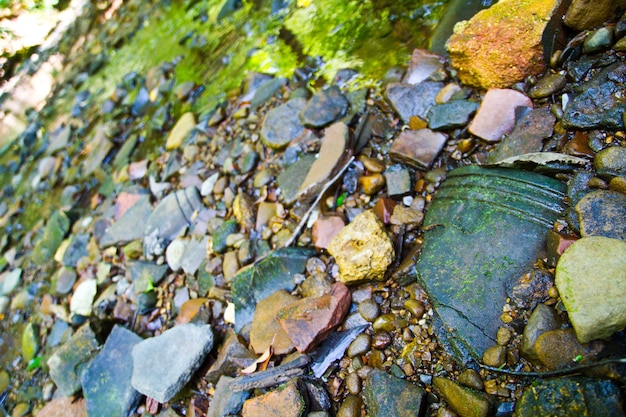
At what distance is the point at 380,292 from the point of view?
77.0 inches

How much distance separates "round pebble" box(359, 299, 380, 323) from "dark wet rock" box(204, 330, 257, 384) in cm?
65

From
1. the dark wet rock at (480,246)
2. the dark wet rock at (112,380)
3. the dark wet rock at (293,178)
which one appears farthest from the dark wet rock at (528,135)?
the dark wet rock at (112,380)

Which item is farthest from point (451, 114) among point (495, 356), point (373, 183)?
point (495, 356)

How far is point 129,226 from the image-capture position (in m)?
3.38

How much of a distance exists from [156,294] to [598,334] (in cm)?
262

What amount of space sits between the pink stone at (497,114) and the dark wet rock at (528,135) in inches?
2.1

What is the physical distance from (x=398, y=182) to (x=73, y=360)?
2.51m

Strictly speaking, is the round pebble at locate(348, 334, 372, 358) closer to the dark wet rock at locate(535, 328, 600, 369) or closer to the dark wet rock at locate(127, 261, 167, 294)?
the dark wet rock at locate(535, 328, 600, 369)

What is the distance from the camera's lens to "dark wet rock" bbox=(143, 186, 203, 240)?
3.07 metres

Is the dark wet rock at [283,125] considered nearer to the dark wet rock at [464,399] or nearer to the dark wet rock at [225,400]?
the dark wet rock at [225,400]

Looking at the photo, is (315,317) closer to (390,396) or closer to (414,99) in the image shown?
(390,396)

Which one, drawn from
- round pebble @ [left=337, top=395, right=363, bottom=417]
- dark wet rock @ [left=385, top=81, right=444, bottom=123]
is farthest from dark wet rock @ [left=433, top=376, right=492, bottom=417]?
dark wet rock @ [left=385, top=81, right=444, bottom=123]

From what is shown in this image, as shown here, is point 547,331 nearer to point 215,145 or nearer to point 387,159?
point 387,159

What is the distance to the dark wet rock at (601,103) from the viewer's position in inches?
65.1
